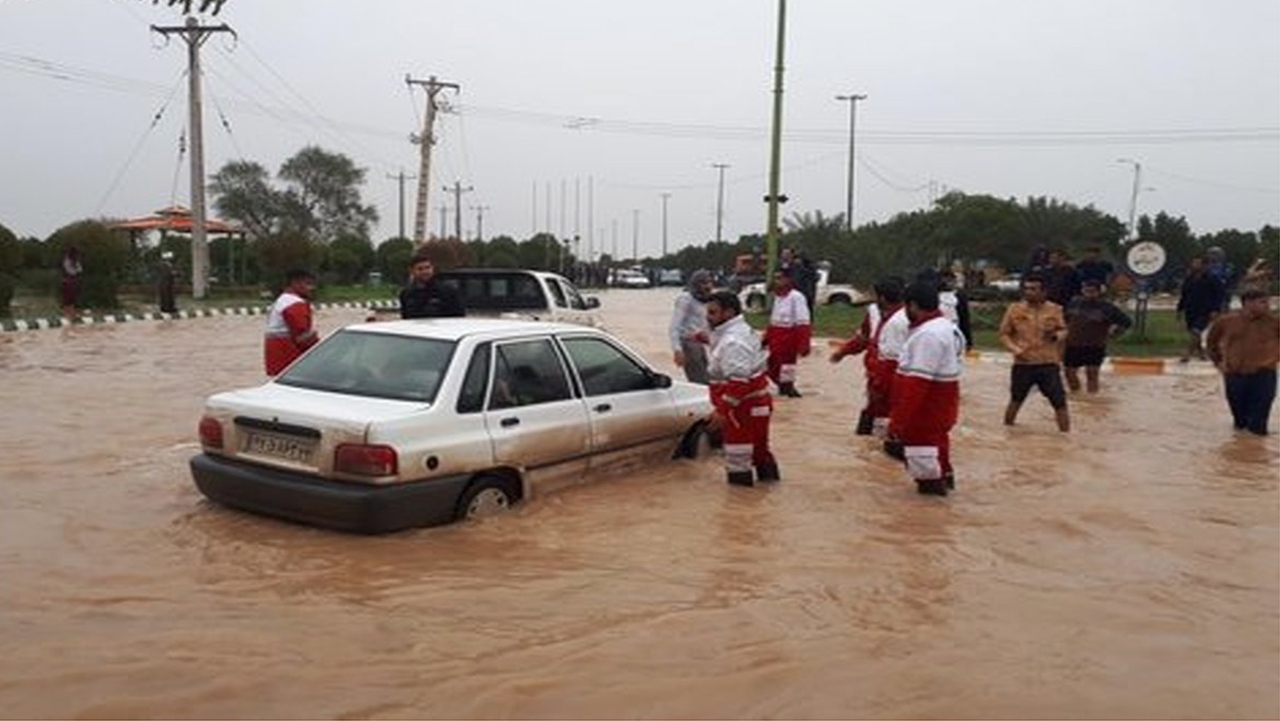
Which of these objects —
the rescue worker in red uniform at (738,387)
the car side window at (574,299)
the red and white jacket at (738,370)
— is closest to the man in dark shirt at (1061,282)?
the car side window at (574,299)

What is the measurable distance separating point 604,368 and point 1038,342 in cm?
520

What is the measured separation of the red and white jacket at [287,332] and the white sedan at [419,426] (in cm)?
194

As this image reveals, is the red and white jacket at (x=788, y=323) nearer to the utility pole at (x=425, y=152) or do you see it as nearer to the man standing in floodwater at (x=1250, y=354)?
the man standing in floodwater at (x=1250, y=354)

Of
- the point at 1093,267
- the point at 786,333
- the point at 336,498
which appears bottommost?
the point at 336,498

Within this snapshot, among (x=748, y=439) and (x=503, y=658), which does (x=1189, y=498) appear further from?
(x=503, y=658)

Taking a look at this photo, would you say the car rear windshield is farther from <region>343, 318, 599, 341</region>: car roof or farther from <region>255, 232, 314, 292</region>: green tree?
<region>255, 232, 314, 292</region>: green tree

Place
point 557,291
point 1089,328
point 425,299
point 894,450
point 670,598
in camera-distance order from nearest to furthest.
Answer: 1. point 670,598
2. point 894,450
3. point 425,299
4. point 1089,328
5. point 557,291

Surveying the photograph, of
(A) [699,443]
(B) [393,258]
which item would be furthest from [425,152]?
(A) [699,443]

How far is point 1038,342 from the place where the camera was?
11367 millimetres

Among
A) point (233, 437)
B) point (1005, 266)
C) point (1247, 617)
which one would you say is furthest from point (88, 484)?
point (1005, 266)

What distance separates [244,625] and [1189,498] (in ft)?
22.2

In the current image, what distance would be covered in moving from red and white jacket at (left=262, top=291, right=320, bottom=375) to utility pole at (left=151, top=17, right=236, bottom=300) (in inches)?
1133

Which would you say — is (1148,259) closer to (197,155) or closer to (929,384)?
(929,384)

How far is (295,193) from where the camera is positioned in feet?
272
